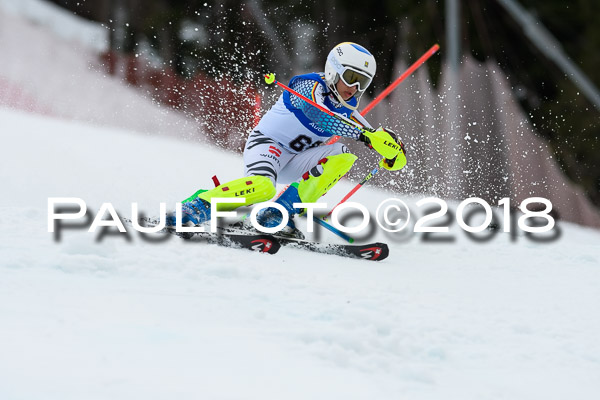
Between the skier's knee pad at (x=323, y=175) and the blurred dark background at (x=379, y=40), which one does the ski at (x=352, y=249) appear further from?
the blurred dark background at (x=379, y=40)

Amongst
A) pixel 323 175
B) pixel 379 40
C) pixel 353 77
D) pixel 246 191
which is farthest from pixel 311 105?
pixel 379 40

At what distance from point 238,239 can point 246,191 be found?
0.30 m

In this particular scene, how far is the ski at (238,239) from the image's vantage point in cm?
396

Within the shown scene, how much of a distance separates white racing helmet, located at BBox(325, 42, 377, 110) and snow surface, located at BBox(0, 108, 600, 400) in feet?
3.45

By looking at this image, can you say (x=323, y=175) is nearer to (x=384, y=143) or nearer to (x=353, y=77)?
(x=384, y=143)

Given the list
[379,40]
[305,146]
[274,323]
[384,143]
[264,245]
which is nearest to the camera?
[274,323]

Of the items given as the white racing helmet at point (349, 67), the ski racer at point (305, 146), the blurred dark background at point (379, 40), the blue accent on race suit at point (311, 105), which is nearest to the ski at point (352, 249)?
the ski racer at point (305, 146)

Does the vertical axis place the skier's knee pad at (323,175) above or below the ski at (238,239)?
above

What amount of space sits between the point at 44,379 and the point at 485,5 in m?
13.5

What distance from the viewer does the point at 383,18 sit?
14219 millimetres

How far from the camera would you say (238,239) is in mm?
4023

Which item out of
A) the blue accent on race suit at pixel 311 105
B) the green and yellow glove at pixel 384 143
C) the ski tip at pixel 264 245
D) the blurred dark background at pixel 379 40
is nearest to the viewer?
the ski tip at pixel 264 245

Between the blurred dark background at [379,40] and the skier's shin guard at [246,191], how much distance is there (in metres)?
8.89

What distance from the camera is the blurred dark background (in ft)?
43.1
